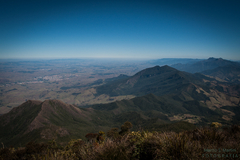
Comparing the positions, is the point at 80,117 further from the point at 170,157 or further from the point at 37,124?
the point at 170,157

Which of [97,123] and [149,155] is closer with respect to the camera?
[149,155]

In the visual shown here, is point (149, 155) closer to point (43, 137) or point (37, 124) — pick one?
point (43, 137)

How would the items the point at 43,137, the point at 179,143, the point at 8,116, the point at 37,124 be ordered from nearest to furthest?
the point at 179,143
the point at 43,137
the point at 37,124
the point at 8,116

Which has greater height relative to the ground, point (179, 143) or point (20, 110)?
point (179, 143)

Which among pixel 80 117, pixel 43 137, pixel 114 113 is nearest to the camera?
pixel 43 137

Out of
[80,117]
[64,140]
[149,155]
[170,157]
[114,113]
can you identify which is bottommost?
[114,113]

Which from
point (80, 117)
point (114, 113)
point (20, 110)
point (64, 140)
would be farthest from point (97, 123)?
point (20, 110)

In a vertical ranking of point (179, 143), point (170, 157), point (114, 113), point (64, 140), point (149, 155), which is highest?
point (179, 143)

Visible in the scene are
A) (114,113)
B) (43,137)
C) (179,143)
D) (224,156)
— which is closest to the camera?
(224,156)

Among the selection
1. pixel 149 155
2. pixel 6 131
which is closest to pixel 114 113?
pixel 6 131
